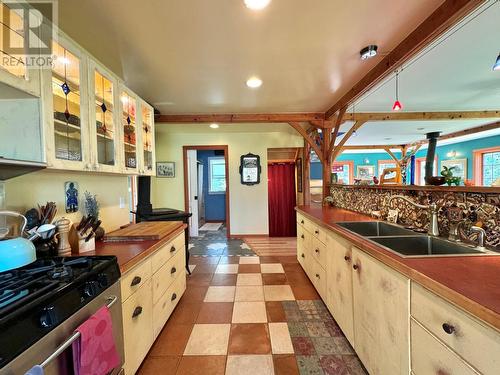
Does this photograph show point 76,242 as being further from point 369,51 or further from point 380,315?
point 369,51

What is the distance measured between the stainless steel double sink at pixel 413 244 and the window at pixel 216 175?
5.38 metres

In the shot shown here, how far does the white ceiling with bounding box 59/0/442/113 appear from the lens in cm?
156

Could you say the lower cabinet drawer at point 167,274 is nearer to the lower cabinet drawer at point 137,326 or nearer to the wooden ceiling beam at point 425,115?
the lower cabinet drawer at point 137,326

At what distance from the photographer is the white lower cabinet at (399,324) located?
2.48ft

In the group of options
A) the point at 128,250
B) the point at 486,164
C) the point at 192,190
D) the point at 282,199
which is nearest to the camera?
the point at 128,250

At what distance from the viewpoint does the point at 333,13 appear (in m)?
1.62

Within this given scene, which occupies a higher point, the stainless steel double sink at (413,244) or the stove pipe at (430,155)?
the stove pipe at (430,155)

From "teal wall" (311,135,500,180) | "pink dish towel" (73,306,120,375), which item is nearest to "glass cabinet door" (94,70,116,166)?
"pink dish towel" (73,306,120,375)

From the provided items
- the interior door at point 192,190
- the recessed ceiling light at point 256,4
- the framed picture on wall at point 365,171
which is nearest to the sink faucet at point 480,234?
the recessed ceiling light at point 256,4

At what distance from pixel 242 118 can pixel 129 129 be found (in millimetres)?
2141

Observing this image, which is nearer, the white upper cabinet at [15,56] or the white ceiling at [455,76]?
the white upper cabinet at [15,56]

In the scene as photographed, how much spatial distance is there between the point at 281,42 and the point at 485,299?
2058mm

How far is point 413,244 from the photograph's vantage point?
5.37 feet

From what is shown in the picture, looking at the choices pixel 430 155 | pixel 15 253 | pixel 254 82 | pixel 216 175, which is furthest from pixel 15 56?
pixel 430 155
